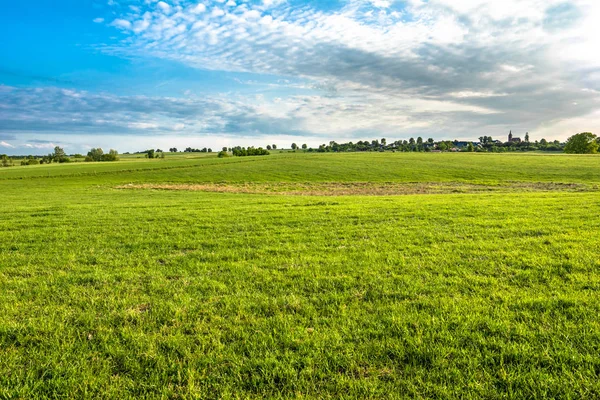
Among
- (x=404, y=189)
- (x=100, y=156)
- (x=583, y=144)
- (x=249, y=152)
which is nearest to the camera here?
(x=404, y=189)

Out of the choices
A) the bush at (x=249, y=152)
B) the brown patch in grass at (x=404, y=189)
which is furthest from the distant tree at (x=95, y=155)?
the brown patch in grass at (x=404, y=189)

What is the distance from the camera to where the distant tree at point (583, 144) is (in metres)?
113

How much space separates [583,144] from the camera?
4523 inches

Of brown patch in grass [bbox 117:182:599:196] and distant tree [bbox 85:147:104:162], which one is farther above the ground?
distant tree [bbox 85:147:104:162]

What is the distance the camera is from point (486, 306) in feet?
17.1

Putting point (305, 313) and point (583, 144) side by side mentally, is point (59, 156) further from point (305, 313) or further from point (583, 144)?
point (583, 144)

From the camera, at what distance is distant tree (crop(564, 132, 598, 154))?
113444 millimetres

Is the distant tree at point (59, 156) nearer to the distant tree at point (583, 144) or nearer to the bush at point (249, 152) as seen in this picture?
the bush at point (249, 152)

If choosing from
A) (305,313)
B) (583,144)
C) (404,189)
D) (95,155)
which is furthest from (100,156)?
(583,144)

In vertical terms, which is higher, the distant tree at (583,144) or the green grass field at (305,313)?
the distant tree at (583,144)

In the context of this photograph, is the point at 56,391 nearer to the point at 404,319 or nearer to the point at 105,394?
the point at 105,394

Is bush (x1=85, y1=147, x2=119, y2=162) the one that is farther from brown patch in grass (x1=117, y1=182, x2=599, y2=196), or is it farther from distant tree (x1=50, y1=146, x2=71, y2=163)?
brown patch in grass (x1=117, y1=182, x2=599, y2=196)

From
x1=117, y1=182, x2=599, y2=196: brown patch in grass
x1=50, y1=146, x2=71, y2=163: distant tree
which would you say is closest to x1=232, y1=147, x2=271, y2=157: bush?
x1=50, y1=146, x2=71, y2=163: distant tree

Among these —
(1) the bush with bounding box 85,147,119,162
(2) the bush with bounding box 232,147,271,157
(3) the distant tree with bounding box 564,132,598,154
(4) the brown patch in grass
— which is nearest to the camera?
(4) the brown patch in grass
